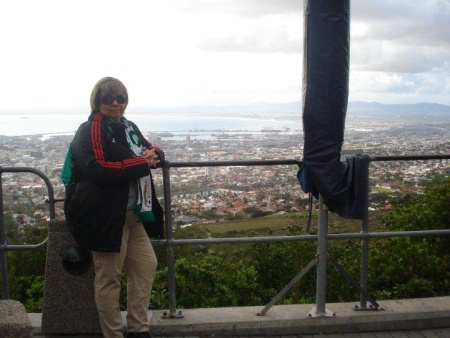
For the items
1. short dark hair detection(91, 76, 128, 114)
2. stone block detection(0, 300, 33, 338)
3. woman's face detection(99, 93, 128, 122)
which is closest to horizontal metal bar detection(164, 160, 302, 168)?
woman's face detection(99, 93, 128, 122)

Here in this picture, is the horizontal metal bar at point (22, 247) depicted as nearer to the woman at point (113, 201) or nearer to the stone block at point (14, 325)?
the woman at point (113, 201)

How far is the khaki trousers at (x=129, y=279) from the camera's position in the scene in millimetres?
3742

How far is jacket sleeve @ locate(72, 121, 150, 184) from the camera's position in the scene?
3479 mm

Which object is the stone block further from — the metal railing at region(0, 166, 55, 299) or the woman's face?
the woman's face

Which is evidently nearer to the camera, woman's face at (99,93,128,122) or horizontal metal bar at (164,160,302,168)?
woman's face at (99,93,128,122)

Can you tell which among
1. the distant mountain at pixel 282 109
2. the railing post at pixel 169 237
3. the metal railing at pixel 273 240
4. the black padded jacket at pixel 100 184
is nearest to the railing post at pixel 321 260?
the metal railing at pixel 273 240

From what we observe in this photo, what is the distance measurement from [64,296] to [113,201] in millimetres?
1011

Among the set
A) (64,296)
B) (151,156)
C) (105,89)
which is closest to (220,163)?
(151,156)

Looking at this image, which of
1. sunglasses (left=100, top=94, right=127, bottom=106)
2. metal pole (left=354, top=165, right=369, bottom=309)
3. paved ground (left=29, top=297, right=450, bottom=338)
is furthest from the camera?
metal pole (left=354, top=165, right=369, bottom=309)

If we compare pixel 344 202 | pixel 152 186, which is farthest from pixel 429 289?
pixel 152 186

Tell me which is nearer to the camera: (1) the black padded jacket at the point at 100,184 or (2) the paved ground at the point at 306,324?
(1) the black padded jacket at the point at 100,184

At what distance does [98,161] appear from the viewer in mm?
3480

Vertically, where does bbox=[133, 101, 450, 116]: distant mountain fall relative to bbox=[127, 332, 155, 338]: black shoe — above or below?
above

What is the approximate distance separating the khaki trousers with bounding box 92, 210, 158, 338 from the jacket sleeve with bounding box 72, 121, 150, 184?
37 cm
